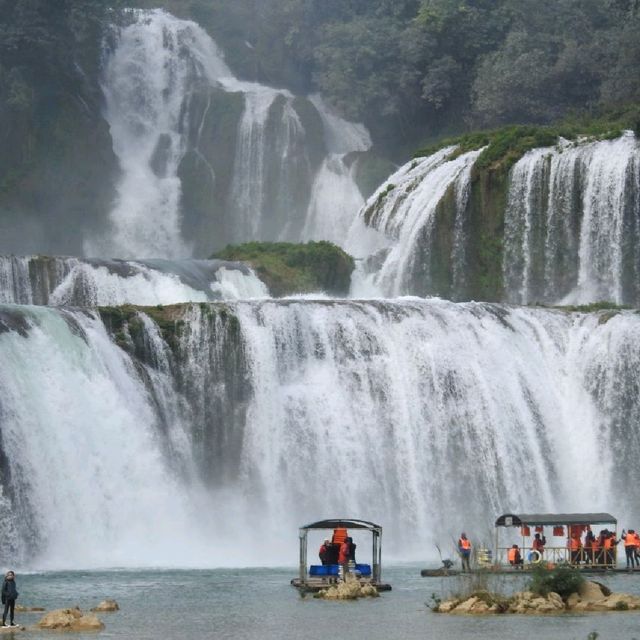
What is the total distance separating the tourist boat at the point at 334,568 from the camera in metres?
44.4

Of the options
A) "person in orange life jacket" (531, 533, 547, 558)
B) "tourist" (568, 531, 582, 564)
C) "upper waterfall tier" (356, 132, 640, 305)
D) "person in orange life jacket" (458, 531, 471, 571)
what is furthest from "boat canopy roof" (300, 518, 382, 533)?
"upper waterfall tier" (356, 132, 640, 305)

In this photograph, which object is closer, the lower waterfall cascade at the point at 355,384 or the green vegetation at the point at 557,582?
the green vegetation at the point at 557,582

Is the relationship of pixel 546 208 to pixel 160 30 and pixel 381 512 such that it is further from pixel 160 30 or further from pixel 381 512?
pixel 160 30

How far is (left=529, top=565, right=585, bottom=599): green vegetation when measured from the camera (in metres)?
41.6

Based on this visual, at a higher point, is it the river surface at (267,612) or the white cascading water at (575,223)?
the white cascading water at (575,223)

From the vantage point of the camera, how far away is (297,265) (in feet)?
252

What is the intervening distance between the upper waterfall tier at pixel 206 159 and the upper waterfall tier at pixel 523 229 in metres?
14.0

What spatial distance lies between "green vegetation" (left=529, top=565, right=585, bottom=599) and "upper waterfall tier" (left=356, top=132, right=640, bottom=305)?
35.2 meters

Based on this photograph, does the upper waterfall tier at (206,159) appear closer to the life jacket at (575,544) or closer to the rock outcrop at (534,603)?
the life jacket at (575,544)

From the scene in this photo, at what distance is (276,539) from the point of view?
58188mm

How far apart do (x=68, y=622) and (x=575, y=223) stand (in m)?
42.9

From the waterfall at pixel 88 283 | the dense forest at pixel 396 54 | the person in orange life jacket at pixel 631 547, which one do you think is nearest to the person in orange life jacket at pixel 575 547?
the person in orange life jacket at pixel 631 547

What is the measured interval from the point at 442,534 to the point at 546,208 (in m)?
21.3

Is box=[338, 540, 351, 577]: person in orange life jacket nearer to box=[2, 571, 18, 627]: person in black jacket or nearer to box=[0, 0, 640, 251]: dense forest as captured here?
box=[2, 571, 18, 627]: person in black jacket
